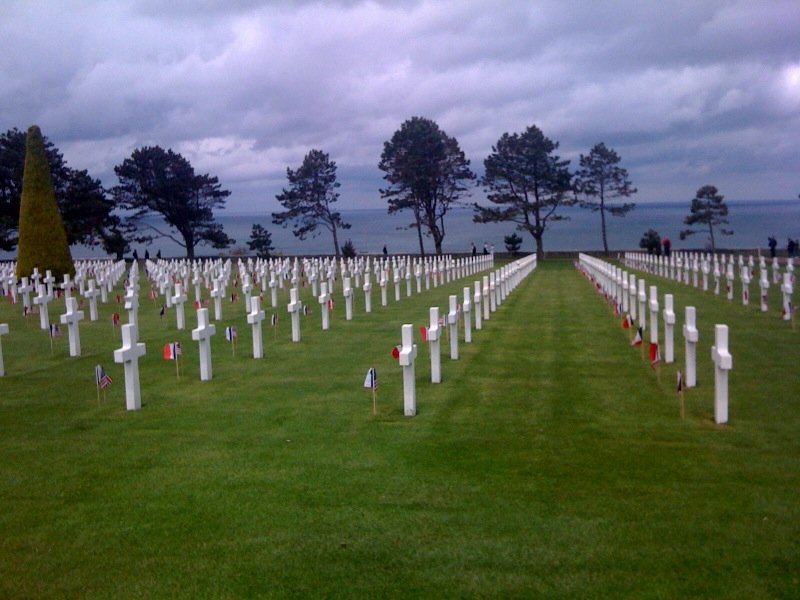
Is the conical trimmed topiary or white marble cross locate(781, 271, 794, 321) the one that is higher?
the conical trimmed topiary

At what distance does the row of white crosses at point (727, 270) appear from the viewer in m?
17.8

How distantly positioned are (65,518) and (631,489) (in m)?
3.70

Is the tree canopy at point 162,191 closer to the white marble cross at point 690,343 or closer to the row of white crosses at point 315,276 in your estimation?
the row of white crosses at point 315,276

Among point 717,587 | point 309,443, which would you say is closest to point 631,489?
point 717,587

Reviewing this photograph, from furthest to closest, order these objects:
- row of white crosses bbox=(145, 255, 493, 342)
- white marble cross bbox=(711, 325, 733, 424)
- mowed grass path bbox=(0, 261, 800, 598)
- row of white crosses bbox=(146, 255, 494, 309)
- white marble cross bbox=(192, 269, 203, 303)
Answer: row of white crosses bbox=(146, 255, 494, 309), white marble cross bbox=(192, 269, 203, 303), row of white crosses bbox=(145, 255, 493, 342), white marble cross bbox=(711, 325, 733, 424), mowed grass path bbox=(0, 261, 800, 598)

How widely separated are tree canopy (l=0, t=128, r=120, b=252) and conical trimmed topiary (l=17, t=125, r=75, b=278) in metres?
18.2

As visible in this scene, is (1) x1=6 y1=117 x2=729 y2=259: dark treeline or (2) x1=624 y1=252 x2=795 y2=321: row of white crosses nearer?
(2) x1=624 y1=252 x2=795 y2=321: row of white crosses

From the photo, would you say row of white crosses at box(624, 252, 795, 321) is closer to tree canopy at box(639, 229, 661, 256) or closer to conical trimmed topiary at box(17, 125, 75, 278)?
tree canopy at box(639, 229, 661, 256)

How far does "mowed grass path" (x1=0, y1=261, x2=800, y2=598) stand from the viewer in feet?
15.2

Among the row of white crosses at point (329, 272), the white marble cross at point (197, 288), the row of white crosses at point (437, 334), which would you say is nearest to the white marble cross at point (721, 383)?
the row of white crosses at point (437, 334)

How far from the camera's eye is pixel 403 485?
611cm

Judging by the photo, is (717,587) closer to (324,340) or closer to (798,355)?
(798,355)

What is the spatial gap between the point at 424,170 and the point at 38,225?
34.7 m

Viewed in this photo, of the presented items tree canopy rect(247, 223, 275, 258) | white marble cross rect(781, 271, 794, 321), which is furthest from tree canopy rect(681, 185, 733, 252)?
white marble cross rect(781, 271, 794, 321)
